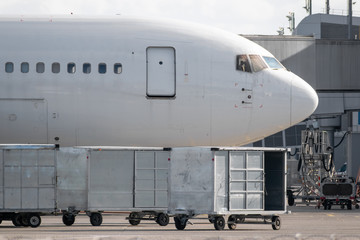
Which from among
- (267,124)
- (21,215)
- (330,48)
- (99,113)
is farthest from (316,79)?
(21,215)

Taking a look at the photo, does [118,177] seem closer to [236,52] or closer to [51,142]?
[51,142]

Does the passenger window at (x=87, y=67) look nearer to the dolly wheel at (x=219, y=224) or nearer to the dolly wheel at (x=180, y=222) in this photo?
the dolly wheel at (x=180, y=222)

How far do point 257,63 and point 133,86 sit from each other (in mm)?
3981

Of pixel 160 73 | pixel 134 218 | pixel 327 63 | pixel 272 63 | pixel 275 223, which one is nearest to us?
pixel 275 223

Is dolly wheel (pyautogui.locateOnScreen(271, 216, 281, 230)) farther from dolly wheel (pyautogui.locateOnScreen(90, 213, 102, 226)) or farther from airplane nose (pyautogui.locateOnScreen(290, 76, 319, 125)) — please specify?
dolly wheel (pyautogui.locateOnScreen(90, 213, 102, 226))

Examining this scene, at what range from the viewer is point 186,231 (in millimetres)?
24078

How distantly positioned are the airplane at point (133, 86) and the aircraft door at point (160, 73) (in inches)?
1.2

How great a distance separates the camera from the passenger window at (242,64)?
27.8 meters

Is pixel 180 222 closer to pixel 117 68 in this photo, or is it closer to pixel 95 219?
pixel 95 219

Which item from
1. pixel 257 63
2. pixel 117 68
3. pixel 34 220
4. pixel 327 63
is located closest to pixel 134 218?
pixel 34 220

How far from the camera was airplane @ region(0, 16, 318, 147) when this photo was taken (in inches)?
1067

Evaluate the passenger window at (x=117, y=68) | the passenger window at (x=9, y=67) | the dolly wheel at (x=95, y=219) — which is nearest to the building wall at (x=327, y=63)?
the passenger window at (x=117, y=68)

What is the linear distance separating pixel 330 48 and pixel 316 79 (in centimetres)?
157

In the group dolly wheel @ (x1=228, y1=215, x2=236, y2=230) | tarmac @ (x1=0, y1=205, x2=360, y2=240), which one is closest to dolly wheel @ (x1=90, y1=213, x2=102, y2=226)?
tarmac @ (x1=0, y1=205, x2=360, y2=240)
